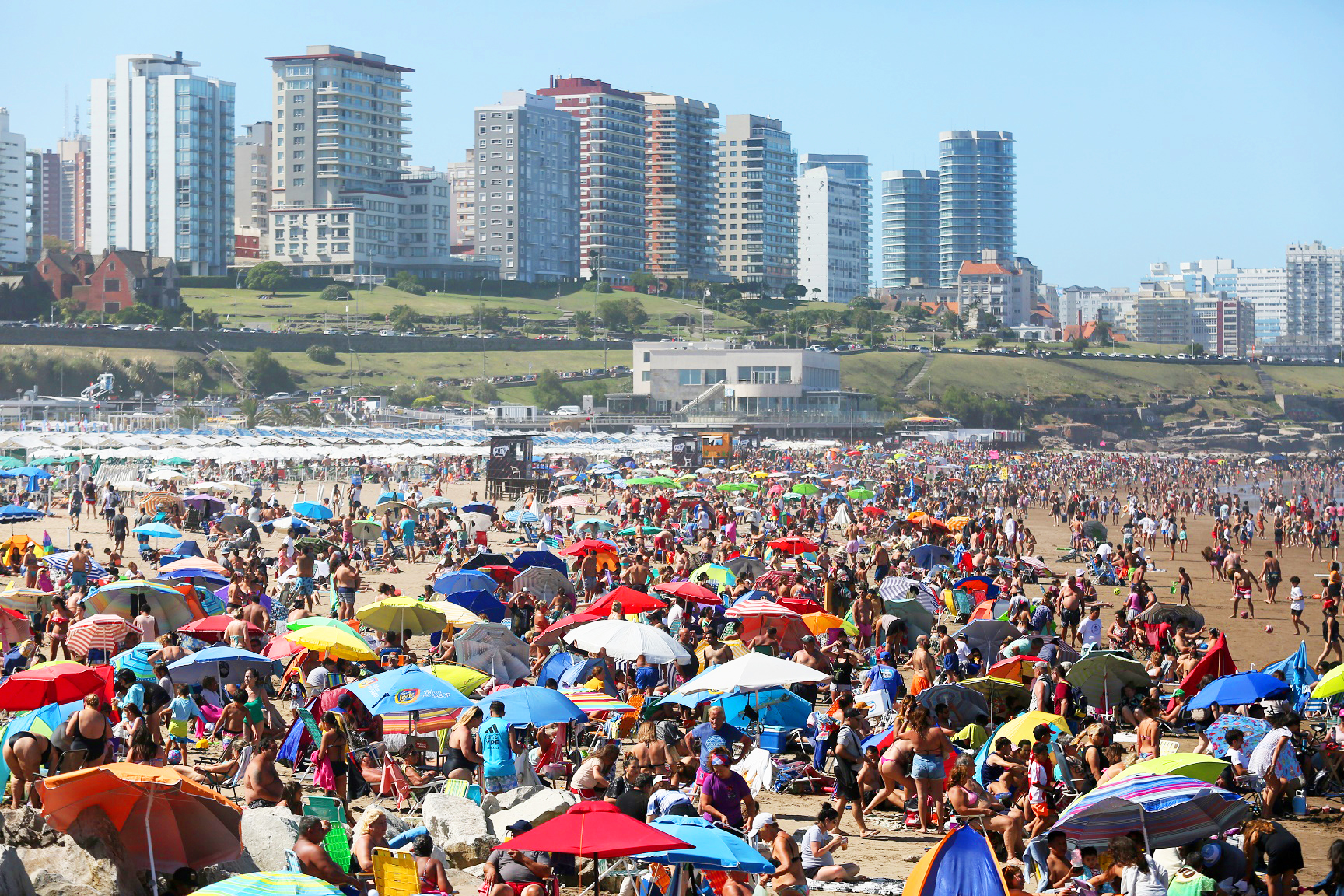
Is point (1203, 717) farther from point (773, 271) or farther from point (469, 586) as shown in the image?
point (773, 271)

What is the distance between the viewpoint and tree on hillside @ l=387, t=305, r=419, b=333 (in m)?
107

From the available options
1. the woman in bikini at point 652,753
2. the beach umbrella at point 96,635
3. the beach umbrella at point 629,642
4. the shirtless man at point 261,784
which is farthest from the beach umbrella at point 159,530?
the woman in bikini at point 652,753

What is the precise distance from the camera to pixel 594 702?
35.2 feet

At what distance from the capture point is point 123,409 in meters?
78.1

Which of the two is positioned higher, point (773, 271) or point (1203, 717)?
point (773, 271)

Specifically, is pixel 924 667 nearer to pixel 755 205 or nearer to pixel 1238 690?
pixel 1238 690

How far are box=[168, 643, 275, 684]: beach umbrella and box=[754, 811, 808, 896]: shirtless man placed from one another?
16.5ft

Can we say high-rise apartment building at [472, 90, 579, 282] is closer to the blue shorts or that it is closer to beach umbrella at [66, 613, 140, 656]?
beach umbrella at [66, 613, 140, 656]

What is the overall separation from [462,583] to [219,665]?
5075 millimetres

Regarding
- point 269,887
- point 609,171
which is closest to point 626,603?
point 269,887

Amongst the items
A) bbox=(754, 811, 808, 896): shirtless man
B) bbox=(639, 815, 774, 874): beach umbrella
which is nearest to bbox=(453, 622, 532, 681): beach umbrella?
bbox=(754, 811, 808, 896): shirtless man

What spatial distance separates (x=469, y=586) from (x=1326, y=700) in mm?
9116

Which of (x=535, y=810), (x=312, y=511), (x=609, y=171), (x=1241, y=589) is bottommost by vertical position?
(x=1241, y=589)

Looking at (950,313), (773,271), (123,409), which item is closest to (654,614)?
(123,409)
